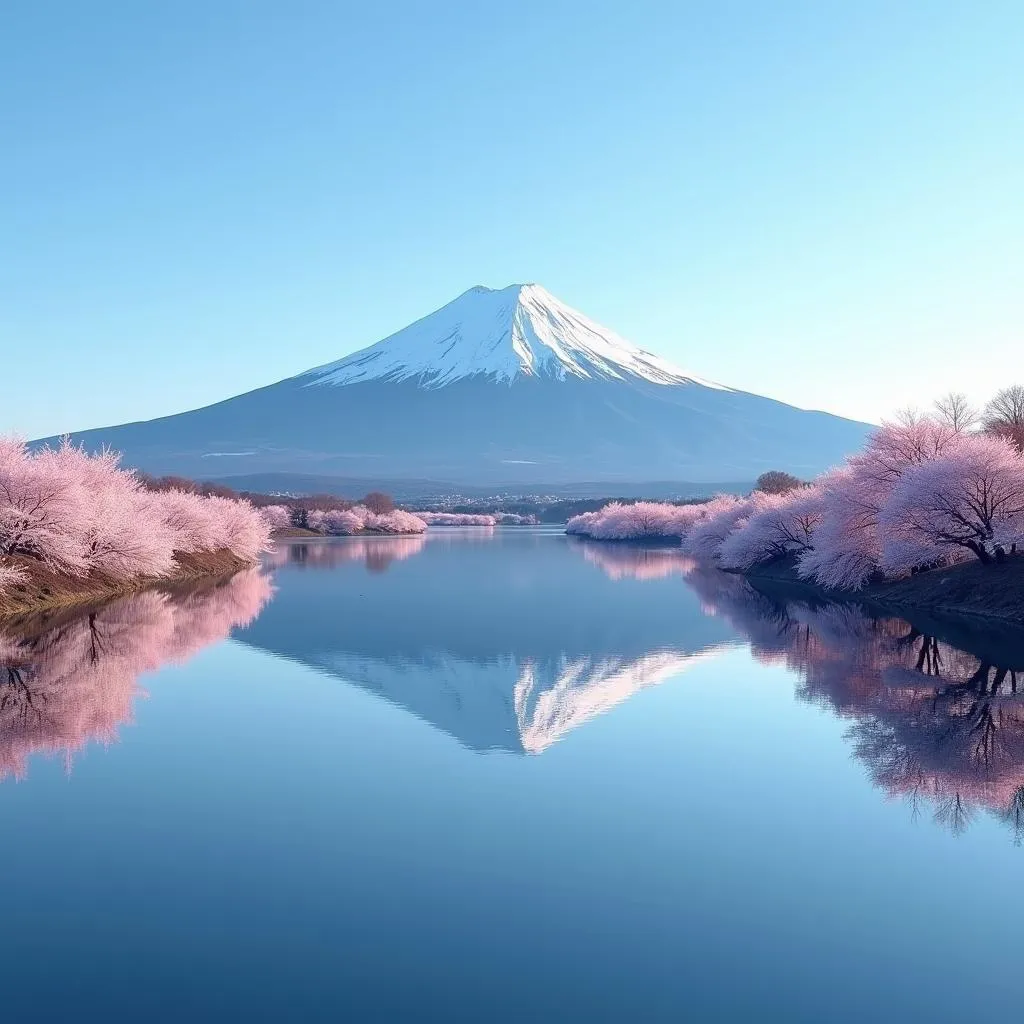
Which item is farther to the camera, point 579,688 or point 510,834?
point 579,688

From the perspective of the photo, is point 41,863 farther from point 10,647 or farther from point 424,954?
point 10,647

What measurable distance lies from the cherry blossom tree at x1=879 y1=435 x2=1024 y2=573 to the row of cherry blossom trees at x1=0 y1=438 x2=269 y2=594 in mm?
24214

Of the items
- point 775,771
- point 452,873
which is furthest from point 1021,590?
point 452,873

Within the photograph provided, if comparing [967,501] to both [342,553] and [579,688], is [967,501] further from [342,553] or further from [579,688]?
[342,553]

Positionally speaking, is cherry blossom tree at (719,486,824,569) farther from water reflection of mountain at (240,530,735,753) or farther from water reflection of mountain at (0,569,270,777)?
water reflection of mountain at (0,569,270,777)

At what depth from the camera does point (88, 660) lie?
19.8 m

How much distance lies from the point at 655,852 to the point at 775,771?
3750 millimetres

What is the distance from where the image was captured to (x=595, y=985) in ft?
21.7

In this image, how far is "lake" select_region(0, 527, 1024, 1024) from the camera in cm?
667

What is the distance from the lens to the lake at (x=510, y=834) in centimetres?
667

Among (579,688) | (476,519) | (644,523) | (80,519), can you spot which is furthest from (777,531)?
(476,519)

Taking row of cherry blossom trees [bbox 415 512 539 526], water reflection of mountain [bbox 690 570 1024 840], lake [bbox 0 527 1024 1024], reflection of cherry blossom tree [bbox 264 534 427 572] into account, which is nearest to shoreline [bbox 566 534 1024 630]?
water reflection of mountain [bbox 690 570 1024 840]

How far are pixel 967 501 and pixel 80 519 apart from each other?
25.4 m

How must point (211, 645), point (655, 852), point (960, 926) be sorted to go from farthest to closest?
point (211, 645)
point (655, 852)
point (960, 926)
